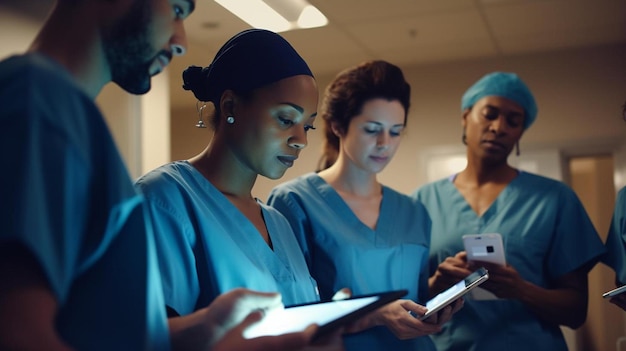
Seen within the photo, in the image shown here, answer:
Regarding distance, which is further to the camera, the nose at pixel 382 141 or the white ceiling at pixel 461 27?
the white ceiling at pixel 461 27

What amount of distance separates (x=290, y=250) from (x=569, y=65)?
2681mm

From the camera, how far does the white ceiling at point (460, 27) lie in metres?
2.53

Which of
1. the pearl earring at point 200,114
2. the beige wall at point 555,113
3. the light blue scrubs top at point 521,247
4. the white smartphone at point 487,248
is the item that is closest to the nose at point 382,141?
the white smartphone at point 487,248

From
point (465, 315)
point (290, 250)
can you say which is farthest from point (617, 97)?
point (290, 250)

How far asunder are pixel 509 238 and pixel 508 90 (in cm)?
40

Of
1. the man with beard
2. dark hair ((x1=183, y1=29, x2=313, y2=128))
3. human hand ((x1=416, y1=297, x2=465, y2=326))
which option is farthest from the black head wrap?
human hand ((x1=416, y1=297, x2=465, y2=326))

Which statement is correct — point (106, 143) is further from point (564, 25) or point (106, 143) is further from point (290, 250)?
point (564, 25)

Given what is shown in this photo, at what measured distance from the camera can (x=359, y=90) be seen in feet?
4.71

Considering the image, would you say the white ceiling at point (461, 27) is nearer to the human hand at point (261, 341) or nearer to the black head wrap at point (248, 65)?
the black head wrap at point (248, 65)

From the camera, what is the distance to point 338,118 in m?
1.48

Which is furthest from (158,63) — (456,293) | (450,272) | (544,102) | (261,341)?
(544,102)

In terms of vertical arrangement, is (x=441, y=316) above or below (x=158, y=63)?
below

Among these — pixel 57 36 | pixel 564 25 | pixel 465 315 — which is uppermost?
pixel 564 25

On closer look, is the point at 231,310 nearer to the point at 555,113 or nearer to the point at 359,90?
the point at 359,90
